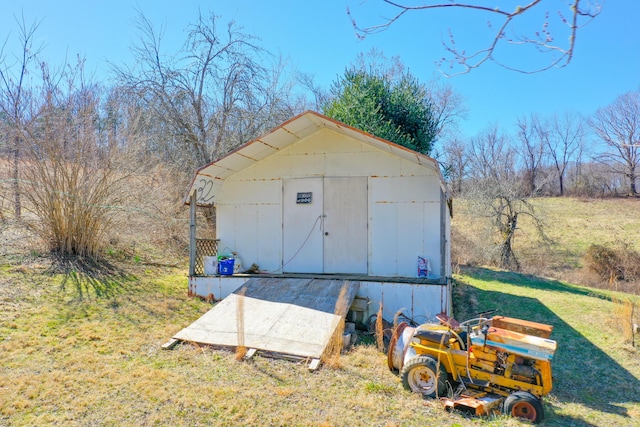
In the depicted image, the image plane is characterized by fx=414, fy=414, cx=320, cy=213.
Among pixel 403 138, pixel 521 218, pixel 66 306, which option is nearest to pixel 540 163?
pixel 521 218

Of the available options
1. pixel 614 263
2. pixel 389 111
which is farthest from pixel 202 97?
pixel 614 263

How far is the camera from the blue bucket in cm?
794

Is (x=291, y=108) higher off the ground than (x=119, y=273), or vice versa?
(x=291, y=108)

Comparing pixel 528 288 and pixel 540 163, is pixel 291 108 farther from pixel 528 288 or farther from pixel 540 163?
pixel 540 163

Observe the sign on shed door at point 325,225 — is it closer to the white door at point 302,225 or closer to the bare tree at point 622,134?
the white door at point 302,225

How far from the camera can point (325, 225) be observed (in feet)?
27.1

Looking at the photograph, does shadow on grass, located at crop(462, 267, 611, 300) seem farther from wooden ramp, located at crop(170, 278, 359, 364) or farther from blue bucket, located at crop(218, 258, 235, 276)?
blue bucket, located at crop(218, 258, 235, 276)

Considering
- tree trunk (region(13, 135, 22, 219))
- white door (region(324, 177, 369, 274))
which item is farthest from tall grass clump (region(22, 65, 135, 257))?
white door (region(324, 177, 369, 274))

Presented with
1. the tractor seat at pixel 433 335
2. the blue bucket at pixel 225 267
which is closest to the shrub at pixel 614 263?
the tractor seat at pixel 433 335

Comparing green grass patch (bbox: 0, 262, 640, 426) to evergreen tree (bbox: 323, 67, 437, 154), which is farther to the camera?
evergreen tree (bbox: 323, 67, 437, 154)

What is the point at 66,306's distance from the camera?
6270 mm

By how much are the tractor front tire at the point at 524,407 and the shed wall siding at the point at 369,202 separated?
151 inches

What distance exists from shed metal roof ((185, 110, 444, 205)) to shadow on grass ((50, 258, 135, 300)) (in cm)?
198

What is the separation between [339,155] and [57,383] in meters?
5.78
